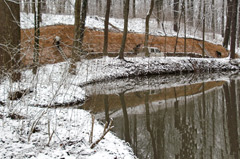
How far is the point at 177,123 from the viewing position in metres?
5.65

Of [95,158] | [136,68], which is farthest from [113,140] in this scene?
[136,68]

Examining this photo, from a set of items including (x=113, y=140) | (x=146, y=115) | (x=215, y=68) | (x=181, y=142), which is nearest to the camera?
(x=113, y=140)

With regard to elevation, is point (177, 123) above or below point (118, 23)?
below

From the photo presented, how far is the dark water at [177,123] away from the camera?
415 centimetres

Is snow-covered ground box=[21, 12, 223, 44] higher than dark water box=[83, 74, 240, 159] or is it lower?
higher

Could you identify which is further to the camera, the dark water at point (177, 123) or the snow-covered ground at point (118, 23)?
A: the snow-covered ground at point (118, 23)

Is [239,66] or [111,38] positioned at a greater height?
[111,38]

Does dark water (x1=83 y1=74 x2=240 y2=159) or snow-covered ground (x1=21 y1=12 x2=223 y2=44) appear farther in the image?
snow-covered ground (x1=21 y1=12 x2=223 y2=44)

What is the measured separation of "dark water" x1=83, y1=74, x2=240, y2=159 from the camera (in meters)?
4.15

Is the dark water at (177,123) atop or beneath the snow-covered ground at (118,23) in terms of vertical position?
beneath

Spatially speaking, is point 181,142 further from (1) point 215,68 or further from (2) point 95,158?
(1) point 215,68

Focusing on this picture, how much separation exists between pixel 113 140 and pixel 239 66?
2013 centimetres

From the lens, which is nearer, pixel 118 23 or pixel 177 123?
pixel 177 123

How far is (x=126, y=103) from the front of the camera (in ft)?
26.9
